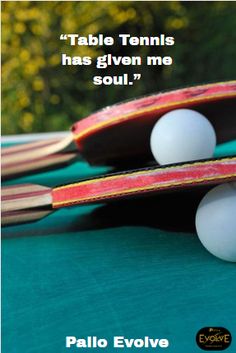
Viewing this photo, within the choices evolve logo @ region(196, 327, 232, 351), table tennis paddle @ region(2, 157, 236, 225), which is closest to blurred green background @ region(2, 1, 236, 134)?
table tennis paddle @ region(2, 157, 236, 225)

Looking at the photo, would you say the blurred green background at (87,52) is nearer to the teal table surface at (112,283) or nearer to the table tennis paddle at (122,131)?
the table tennis paddle at (122,131)

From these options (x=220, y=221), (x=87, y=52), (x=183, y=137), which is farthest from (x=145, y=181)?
(x=87, y=52)

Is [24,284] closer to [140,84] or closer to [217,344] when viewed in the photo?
[217,344]

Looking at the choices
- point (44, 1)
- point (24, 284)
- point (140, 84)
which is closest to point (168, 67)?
point (140, 84)

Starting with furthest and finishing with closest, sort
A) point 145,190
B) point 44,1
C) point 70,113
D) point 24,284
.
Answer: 1. point 70,113
2. point 44,1
3. point 24,284
4. point 145,190

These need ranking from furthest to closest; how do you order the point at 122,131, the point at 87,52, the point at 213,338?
1. the point at 122,131
2. the point at 87,52
3. the point at 213,338

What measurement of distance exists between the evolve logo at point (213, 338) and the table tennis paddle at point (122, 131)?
0.85 metres

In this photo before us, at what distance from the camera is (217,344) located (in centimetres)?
174

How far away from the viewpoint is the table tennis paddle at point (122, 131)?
218 centimetres

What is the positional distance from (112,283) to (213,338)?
325mm

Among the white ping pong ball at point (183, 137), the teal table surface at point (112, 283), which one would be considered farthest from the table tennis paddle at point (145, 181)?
the white ping pong ball at point (183, 137)

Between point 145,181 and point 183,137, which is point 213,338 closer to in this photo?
point 145,181

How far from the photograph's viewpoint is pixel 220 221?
1706mm

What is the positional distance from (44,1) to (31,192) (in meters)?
0.67
